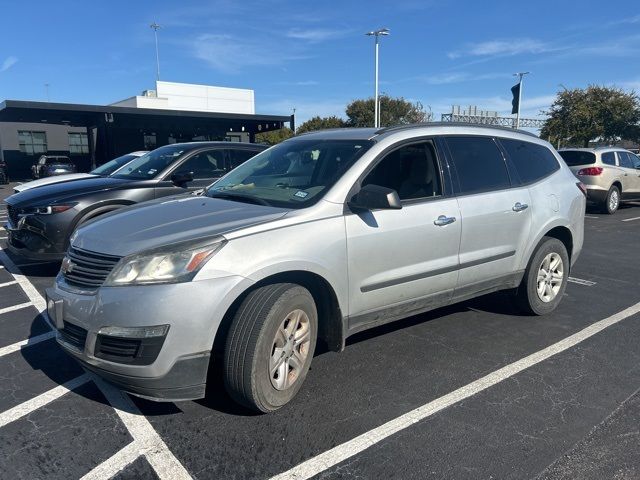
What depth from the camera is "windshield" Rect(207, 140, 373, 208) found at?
3.57m

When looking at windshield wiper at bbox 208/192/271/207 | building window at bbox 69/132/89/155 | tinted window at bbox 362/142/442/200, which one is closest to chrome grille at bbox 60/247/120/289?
windshield wiper at bbox 208/192/271/207

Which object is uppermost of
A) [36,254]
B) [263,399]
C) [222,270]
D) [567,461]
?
[222,270]

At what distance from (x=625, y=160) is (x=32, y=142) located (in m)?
36.8

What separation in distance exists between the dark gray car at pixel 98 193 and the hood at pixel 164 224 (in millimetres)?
2552

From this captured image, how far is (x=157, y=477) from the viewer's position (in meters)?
2.53

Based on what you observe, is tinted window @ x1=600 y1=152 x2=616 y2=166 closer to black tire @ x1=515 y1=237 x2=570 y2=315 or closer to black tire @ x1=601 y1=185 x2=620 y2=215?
black tire @ x1=601 y1=185 x2=620 y2=215

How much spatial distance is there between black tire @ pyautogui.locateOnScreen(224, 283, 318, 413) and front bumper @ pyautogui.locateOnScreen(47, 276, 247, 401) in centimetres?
13

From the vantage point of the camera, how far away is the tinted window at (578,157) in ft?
43.4

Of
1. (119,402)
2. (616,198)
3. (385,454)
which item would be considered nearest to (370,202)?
(385,454)

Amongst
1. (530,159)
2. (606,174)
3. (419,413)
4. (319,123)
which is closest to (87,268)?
(419,413)

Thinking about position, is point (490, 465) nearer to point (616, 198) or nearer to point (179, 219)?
point (179, 219)

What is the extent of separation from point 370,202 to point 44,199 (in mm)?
4526

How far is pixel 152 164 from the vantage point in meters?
7.19

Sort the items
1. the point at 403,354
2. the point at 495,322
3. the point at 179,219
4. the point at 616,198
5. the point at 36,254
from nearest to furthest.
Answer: the point at 179,219, the point at 403,354, the point at 495,322, the point at 36,254, the point at 616,198
